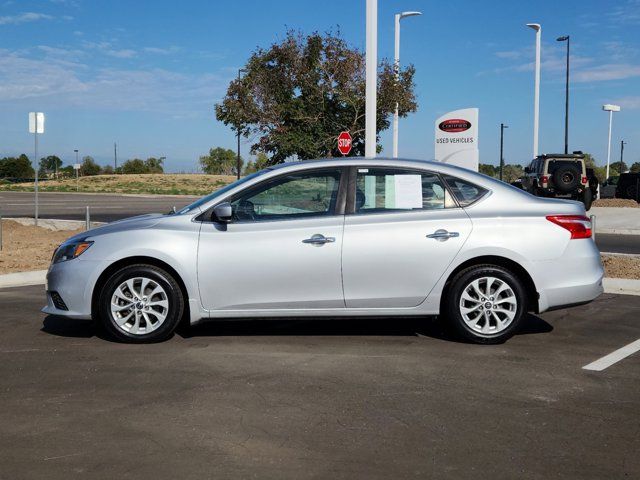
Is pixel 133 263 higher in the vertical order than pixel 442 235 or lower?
lower

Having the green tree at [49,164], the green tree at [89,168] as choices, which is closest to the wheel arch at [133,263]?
the green tree at [89,168]

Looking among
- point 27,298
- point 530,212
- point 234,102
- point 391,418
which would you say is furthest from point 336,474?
point 234,102

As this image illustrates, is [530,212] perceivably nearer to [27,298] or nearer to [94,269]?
[94,269]

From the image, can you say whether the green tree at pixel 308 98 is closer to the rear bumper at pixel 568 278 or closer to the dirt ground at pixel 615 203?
the dirt ground at pixel 615 203

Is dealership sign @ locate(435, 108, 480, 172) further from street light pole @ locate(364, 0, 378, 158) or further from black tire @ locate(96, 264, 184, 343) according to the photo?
black tire @ locate(96, 264, 184, 343)

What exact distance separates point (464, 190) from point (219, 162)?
113628 mm

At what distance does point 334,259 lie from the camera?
6363mm

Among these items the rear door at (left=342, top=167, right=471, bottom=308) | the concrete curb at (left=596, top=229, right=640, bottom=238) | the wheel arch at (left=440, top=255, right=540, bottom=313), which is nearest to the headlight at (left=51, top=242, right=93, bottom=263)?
the rear door at (left=342, top=167, right=471, bottom=308)

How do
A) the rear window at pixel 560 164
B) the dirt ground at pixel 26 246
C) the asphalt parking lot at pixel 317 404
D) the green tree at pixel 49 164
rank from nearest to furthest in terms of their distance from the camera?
the asphalt parking lot at pixel 317 404
the dirt ground at pixel 26 246
the rear window at pixel 560 164
the green tree at pixel 49 164

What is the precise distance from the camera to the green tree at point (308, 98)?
33969mm

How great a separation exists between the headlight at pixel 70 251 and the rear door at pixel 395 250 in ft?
7.67

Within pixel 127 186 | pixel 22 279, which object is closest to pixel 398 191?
pixel 22 279

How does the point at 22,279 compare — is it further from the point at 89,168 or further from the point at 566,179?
the point at 89,168

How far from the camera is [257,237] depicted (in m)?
6.42
